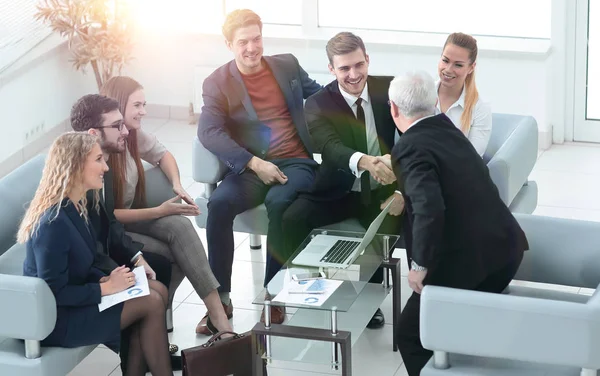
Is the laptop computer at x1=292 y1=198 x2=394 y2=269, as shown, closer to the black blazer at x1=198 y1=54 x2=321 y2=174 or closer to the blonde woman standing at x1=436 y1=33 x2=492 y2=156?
the blonde woman standing at x1=436 y1=33 x2=492 y2=156

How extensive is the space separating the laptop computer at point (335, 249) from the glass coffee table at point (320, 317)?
3 cm

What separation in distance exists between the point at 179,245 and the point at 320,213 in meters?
0.74

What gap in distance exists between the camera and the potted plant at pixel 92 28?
25.1ft

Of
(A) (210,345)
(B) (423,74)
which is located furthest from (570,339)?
(A) (210,345)

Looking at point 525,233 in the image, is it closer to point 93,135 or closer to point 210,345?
point 210,345

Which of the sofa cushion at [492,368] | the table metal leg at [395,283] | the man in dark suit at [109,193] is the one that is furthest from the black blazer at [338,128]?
the sofa cushion at [492,368]

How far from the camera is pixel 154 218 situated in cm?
503

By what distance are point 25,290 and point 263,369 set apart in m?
1.05

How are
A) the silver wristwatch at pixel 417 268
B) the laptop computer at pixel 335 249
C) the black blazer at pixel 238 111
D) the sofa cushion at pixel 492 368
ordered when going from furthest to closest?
1. the black blazer at pixel 238 111
2. the laptop computer at pixel 335 249
3. the silver wristwatch at pixel 417 268
4. the sofa cushion at pixel 492 368

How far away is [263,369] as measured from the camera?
174 inches

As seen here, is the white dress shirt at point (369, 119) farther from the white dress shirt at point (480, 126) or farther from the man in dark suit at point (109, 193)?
the man in dark suit at point (109, 193)

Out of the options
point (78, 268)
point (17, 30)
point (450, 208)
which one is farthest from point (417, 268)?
point (17, 30)

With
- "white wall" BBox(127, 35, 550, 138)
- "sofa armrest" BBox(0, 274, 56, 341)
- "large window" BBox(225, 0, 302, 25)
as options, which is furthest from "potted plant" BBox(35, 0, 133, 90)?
"sofa armrest" BBox(0, 274, 56, 341)

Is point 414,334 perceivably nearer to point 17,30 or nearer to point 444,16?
point 444,16
